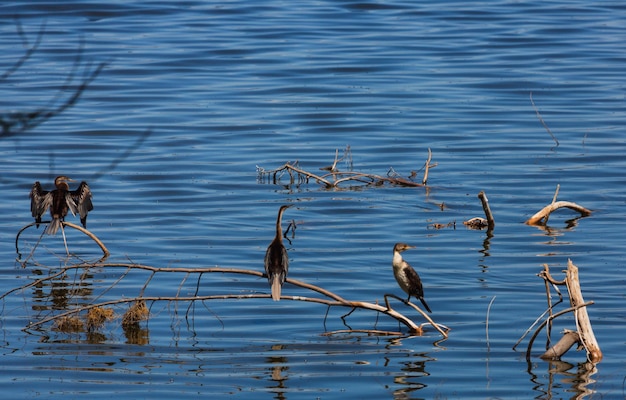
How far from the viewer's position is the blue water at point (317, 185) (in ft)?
35.2

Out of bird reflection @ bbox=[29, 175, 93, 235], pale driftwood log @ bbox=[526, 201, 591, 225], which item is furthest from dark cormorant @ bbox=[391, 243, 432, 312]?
pale driftwood log @ bbox=[526, 201, 591, 225]

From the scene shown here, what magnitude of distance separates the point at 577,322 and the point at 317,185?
981cm

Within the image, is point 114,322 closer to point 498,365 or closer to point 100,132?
point 498,365

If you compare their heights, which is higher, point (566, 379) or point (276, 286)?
point (276, 286)

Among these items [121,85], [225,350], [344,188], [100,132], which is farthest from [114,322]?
[121,85]

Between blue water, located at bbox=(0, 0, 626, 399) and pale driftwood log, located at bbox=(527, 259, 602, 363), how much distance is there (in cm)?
18

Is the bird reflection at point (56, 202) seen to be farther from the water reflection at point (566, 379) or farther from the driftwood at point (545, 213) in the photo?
the water reflection at point (566, 379)

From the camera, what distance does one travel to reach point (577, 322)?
32.5 feet

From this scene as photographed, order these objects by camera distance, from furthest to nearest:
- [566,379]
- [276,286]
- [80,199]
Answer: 1. [80,199]
2. [276,286]
3. [566,379]

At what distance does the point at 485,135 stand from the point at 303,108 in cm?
471

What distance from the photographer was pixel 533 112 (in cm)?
2539

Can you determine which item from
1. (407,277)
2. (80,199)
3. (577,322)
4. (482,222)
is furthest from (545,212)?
(577,322)

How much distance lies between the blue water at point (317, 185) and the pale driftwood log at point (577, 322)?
179 mm

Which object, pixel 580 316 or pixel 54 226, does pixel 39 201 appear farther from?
pixel 580 316
